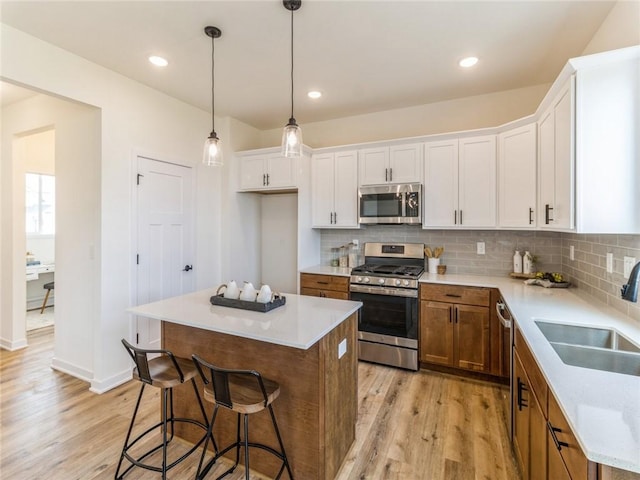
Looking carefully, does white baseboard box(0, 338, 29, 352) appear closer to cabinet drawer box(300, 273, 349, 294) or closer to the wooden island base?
the wooden island base

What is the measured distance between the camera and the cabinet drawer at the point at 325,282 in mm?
3516

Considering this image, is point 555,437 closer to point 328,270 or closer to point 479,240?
point 479,240

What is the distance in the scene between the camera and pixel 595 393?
1.05m

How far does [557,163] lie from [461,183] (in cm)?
115

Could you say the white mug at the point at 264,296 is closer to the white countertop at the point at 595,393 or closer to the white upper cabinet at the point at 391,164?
the white countertop at the point at 595,393

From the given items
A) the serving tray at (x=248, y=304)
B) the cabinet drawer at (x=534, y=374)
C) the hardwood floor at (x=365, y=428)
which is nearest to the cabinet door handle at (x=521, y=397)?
the cabinet drawer at (x=534, y=374)

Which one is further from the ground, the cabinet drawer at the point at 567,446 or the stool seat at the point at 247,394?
the cabinet drawer at the point at 567,446

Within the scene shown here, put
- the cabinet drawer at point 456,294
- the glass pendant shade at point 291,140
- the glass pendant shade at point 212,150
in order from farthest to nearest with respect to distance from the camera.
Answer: the cabinet drawer at point 456,294 → the glass pendant shade at point 212,150 → the glass pendant shade at point 291,140

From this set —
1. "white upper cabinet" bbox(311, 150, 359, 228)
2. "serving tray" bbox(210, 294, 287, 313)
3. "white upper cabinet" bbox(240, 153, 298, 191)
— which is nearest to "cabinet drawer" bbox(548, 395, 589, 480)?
"serving tray" bbox(210, 294, 287, 313)

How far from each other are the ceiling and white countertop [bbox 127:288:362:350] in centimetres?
194

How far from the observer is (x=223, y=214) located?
13.4ft

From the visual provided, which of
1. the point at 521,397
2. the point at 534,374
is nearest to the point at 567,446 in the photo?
the point at 534,374

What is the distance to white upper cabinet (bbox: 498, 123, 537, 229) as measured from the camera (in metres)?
2.78

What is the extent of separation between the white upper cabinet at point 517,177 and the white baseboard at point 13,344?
555cm
